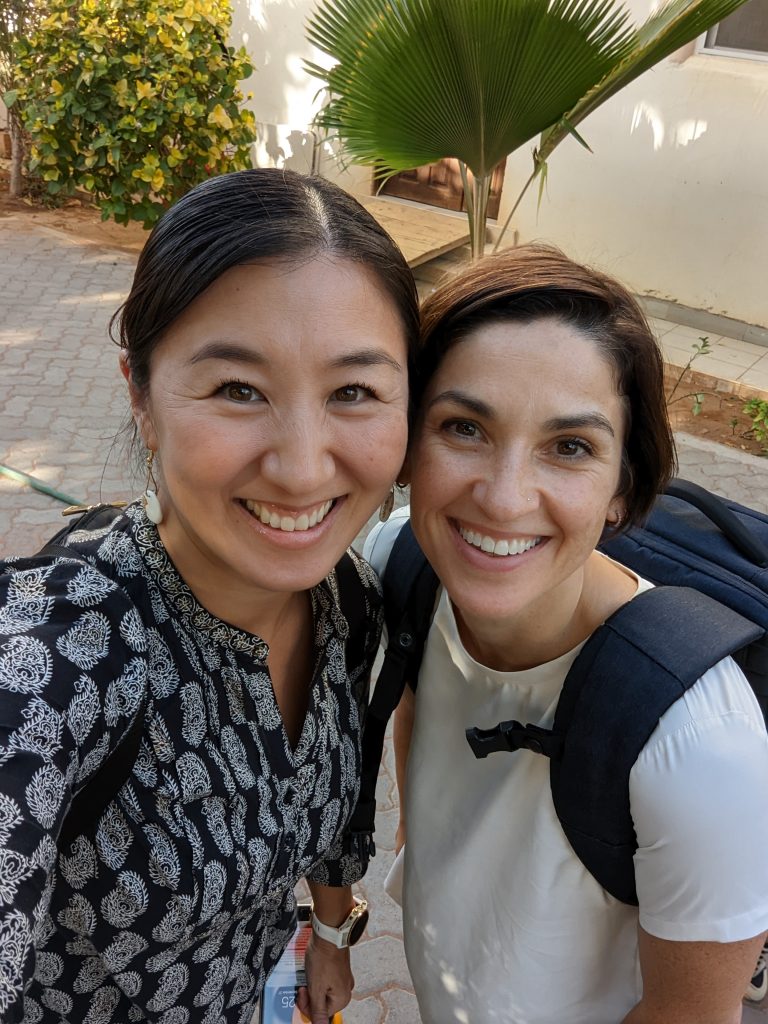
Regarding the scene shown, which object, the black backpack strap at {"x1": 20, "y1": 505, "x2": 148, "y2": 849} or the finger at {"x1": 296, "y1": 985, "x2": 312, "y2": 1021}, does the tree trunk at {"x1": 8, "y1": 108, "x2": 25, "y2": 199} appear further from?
the black backpack strap at {"x1": 20, "y1": 505, "x2": 148, "y2": 849}

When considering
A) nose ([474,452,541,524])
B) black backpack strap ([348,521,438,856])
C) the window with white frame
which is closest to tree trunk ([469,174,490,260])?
black backpack strap ([348,521,438,856])

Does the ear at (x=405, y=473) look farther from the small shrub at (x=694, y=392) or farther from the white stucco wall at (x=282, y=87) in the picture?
the white stucco wall at (x=282, y=87)

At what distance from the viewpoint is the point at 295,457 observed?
114cm

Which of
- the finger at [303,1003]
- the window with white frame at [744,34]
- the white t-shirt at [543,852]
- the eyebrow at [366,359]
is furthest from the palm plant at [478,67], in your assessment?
the window with white frame at [744,34]

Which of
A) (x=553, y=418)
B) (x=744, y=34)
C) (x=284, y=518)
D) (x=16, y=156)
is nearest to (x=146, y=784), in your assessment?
(x=284, y=518)

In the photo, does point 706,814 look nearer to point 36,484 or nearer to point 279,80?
point 36,484

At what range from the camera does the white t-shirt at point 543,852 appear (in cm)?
118

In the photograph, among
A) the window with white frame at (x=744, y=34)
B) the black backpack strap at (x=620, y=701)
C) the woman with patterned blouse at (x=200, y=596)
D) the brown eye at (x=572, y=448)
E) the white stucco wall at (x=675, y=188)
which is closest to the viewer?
the woman with patterned blouse at (x=200, y=596)

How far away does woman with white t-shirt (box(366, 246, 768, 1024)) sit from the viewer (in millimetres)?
1194

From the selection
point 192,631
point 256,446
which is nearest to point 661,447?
point 256,446

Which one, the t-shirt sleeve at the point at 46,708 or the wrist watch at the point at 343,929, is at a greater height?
the t-shirt sleeve at the point at 46,708

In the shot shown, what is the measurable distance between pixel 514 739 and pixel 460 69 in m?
2.54

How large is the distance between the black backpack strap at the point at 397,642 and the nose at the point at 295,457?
1.69ft

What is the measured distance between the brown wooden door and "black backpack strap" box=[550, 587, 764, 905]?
Answer: 676cm
